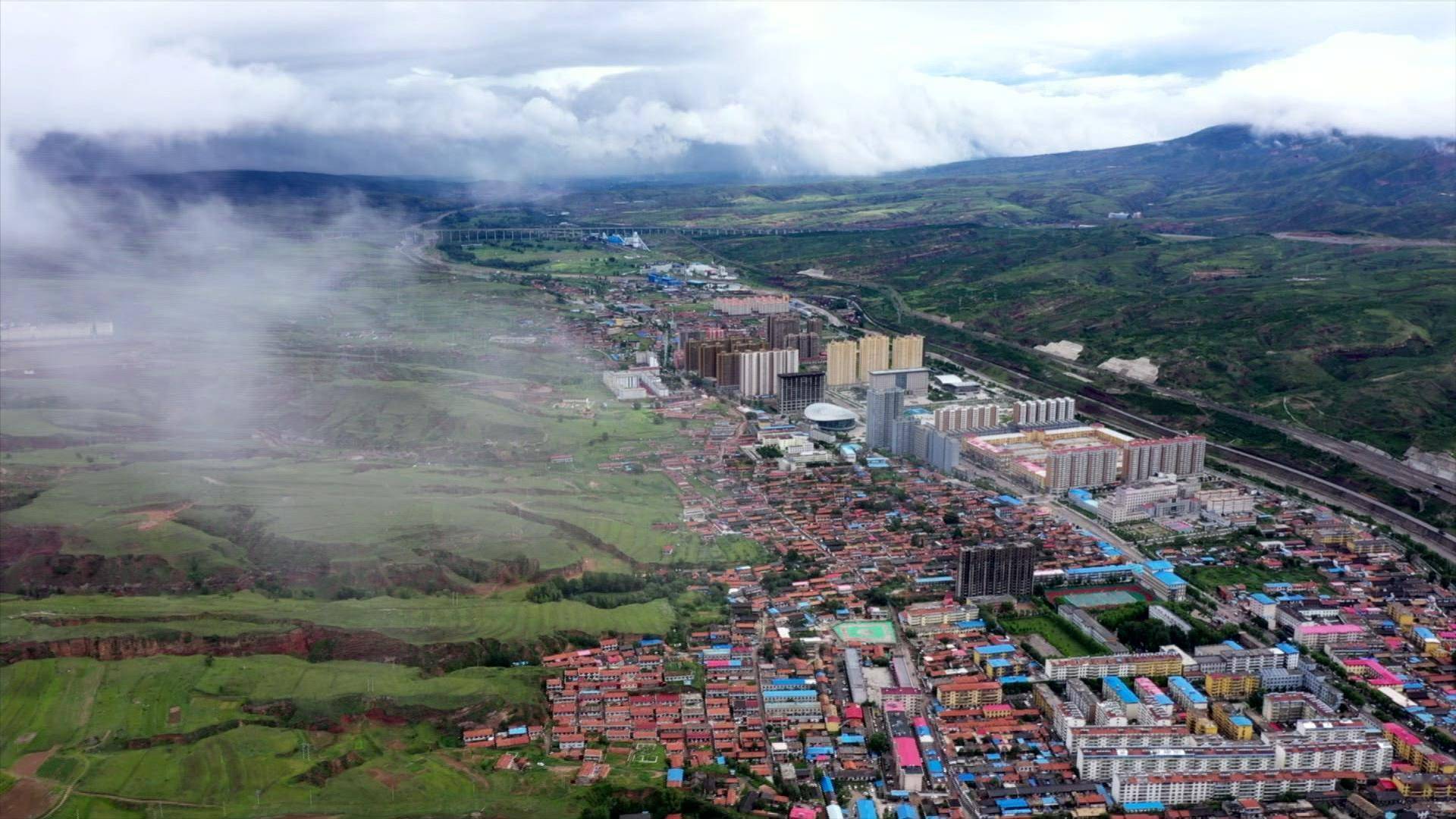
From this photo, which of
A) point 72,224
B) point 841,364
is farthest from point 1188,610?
point 72,224

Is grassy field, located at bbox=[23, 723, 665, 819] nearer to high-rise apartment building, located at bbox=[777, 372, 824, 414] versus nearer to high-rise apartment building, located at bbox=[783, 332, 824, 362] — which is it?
high-rise apartment building, located at bbox=[777, 372, 824, 414]

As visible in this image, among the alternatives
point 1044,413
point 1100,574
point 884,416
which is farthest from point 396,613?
point 1044,413

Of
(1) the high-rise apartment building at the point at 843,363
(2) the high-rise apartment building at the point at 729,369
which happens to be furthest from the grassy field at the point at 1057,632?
(1) the high-rise apartment building at the point at 843,363

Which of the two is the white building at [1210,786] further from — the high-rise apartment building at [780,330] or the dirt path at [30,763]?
the high-rise apartment building at [780,330]

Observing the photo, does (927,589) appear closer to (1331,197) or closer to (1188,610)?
(1188,610)

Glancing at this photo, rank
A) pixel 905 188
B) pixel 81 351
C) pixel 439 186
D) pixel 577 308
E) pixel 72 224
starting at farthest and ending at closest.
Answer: pixel 905 188 < pixel 439 186 < pixel 577 308 < pixel 72 224 < pixel 81 351

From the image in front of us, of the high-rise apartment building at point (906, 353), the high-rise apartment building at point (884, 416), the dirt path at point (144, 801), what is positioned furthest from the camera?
the high-rise apartment building at point (906, 353)

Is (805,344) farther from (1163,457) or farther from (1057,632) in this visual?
(1057,632)
